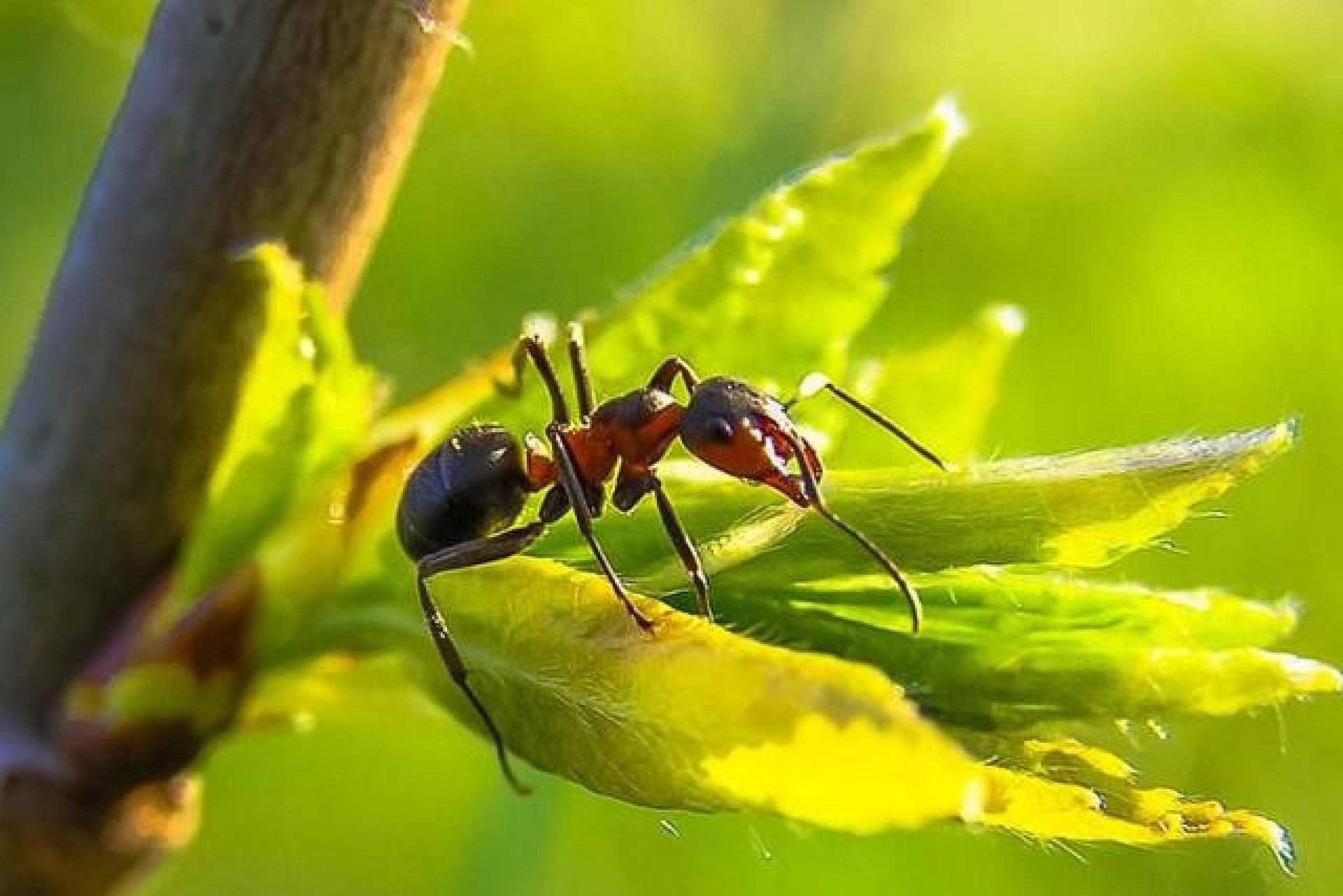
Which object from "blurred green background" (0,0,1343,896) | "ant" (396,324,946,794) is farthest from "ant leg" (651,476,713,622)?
"blurred green background" (0,0,1343,896)

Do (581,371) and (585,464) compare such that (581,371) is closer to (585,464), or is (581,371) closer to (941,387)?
(585,464)

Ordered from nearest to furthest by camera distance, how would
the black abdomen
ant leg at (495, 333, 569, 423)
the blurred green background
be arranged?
the black abdomen → ant leg at (495, 333, 569, 423) → the blurred green background

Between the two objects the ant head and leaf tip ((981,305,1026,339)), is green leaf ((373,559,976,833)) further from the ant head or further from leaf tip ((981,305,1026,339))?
leaf tip ((981,305,1026,339))

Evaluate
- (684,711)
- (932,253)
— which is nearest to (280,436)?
(684,711)

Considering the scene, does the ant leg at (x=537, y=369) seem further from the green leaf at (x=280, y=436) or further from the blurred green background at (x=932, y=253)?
the blurred green background at (x=932, y=253)

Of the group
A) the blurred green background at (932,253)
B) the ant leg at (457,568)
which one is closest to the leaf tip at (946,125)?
the ant leg at (457,568)

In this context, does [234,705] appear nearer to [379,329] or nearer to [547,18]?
[379,329]

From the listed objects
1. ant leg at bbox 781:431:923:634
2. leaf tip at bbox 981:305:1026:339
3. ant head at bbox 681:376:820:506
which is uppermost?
leaf tip at bbox 981:305:1026:339

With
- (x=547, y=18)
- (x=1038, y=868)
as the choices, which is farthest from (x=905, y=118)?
(x=1038, y=868)
